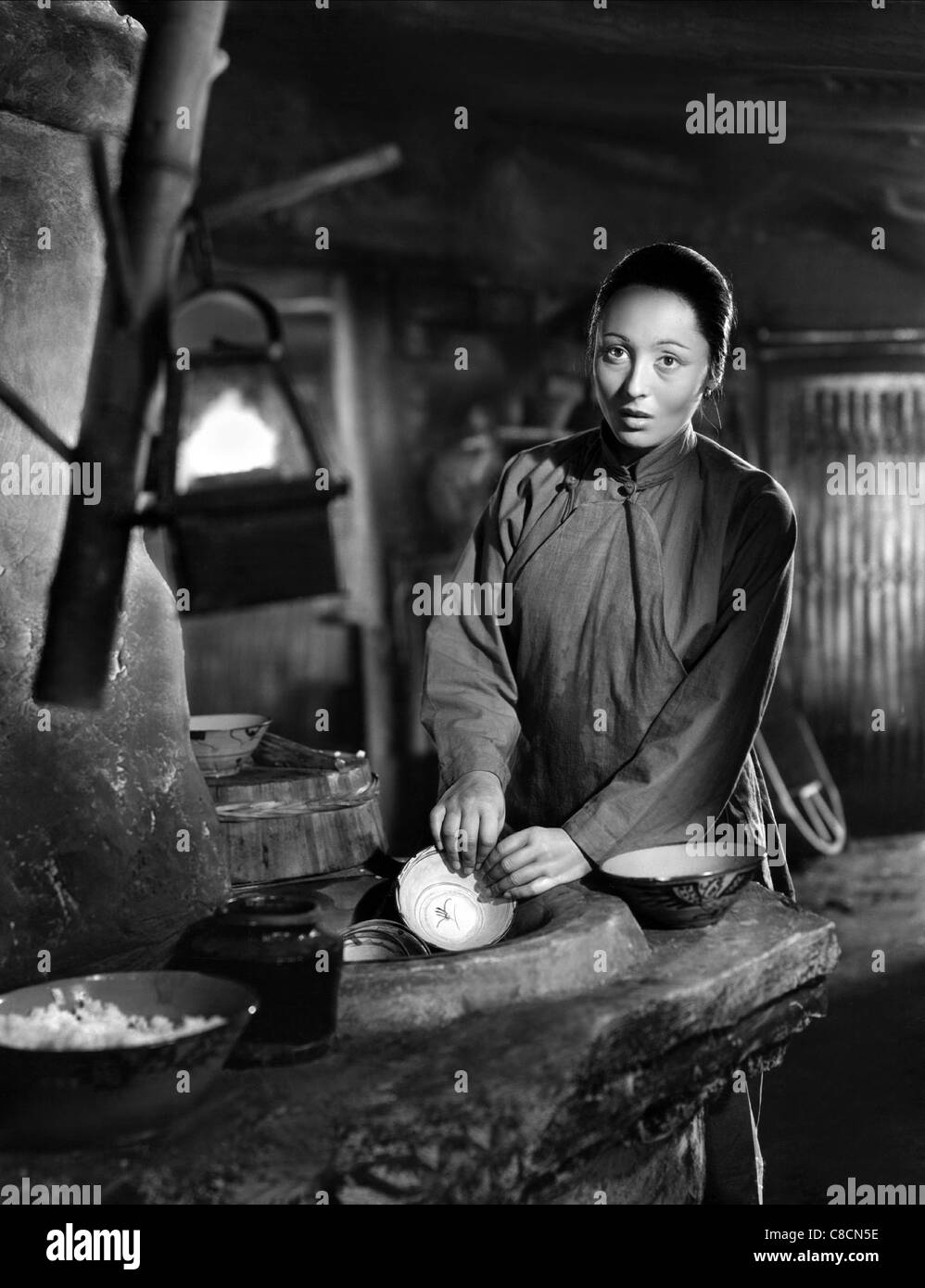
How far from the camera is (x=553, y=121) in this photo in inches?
249

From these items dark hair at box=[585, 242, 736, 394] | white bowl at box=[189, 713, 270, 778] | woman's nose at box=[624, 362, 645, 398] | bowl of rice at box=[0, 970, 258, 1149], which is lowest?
bowl of rice at box=[0, 970, 258, 1149]

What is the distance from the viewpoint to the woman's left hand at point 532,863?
8.11 feet

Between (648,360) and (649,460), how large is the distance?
29cm

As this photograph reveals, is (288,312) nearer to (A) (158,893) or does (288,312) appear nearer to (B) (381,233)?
(B) (381,233)

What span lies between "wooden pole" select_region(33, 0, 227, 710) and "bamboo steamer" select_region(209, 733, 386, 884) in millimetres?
596

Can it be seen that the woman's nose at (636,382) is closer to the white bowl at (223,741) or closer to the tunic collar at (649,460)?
→ the tunic collar at (649,460)

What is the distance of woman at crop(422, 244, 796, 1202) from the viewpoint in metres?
2.52

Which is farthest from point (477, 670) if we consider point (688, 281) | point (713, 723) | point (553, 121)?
point (553, 121)
